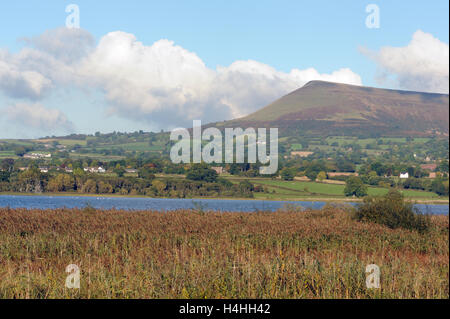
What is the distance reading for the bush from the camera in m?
21.1

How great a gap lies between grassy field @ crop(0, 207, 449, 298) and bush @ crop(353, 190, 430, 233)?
580mm

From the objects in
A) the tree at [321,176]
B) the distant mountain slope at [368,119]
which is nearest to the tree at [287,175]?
the tree at [321,176]

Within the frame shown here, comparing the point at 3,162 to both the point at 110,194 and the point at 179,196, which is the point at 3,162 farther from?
the point at 179,196

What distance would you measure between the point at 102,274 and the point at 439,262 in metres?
9.32

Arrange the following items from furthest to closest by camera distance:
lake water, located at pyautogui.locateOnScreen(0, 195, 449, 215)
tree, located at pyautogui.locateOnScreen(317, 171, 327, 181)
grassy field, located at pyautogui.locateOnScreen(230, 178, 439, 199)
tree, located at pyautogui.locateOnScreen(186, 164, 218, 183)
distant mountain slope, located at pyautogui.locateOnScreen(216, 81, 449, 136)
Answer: distant mountain slope, located at pyautogui.locateOnScreen(216, 81, 449, 136) < tree, located at pyautogui.locateOnScreen(317, 171, 327, 181) < grassy field, located at pyautogui.locateOnScreen(230, 178, 439, 199) < tree, located at pyautogui.locateOnScreen(186, 164, 218, 183) < lake water, located at pyautogui.locateOnScreen(0, 195, 449, 215)

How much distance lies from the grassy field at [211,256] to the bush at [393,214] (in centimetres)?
58

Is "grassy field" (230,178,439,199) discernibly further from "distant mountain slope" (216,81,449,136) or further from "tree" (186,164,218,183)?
"distant mountain slope" (216,81,449,136)

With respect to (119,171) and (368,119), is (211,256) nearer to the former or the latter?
(119,171)

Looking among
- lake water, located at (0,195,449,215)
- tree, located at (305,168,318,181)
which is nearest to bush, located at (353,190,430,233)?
lake water, located at (0,195,449,215)

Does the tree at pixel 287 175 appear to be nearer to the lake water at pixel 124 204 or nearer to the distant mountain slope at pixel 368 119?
the lake water at pixel 124 204

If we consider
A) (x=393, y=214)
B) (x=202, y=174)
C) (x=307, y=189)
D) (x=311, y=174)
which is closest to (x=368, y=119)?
(x=311, y=174)

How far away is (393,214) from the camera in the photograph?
2136 cm

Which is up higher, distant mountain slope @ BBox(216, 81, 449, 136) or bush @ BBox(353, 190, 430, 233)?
distant mountain slope @ BBox(216, 81, 449, 136)

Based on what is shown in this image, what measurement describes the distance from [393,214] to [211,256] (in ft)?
38.6
